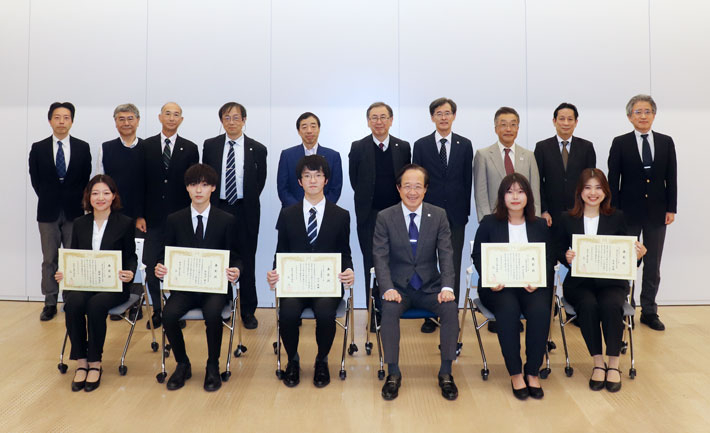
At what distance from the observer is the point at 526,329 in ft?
12.9

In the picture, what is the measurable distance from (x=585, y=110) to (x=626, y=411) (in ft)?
12.1

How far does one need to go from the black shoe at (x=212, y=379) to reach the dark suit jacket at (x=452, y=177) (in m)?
2.29

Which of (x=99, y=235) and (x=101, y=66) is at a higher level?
(x=101, y=66)

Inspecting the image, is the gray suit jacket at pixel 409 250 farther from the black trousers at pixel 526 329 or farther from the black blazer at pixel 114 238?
the black blazer at pixel 114 238

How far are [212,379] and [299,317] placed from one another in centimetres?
69

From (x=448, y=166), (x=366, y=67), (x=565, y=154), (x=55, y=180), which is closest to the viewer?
(x=448, y=166)

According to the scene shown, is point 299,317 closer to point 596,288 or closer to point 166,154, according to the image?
point 596,288

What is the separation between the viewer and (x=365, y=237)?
5.43 m

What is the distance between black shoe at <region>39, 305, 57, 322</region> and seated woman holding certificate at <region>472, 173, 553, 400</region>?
4037mm

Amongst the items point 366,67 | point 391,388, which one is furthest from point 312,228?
point 366,67

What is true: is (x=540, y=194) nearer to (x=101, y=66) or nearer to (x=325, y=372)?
(x=325, y=372)

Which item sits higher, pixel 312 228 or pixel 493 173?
pixel 493 173

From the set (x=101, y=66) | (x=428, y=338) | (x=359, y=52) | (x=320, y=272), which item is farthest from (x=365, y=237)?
(x=101, y=66)

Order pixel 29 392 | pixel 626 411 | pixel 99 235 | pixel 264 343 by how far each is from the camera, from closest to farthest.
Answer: pixel 626 411, pixel 29 392, pixel 99 235, pixel 264 343
